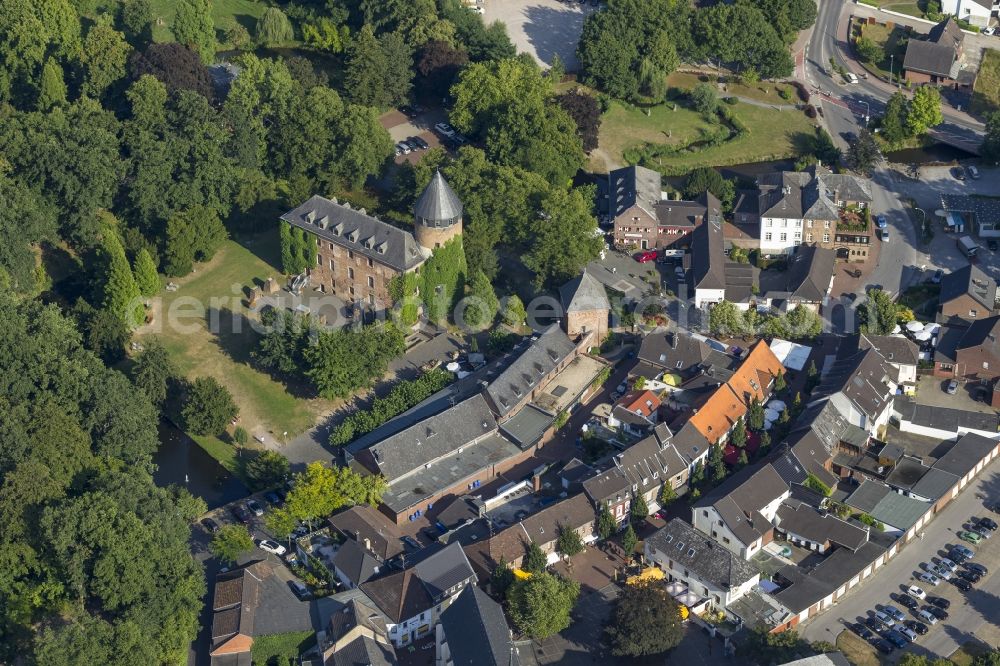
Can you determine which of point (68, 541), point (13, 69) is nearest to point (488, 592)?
point (68, 541)

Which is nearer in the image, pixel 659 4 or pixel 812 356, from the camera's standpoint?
pixel 812 356

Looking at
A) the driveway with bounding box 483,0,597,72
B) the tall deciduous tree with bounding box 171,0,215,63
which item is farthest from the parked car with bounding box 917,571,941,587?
the tall deciduous tree with bounding box 171,0,215,63

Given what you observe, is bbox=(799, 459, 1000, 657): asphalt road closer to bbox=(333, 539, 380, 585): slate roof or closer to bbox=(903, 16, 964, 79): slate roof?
bbox=(333, 539, 380, 585): slate roof

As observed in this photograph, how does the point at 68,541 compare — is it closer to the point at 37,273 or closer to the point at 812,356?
the point at 37,273

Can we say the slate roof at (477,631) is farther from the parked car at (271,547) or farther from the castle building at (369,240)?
the castle building at (369,240)

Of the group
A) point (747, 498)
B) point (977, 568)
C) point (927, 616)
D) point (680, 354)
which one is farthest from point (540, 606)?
point (680, 354)
